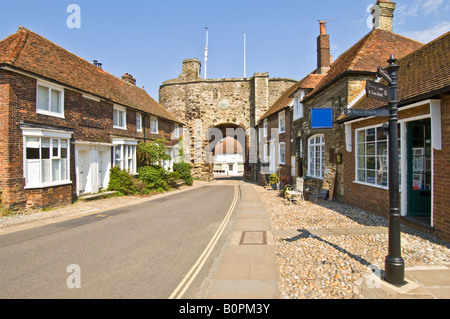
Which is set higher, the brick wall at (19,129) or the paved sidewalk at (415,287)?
the brick wall at (19,129)

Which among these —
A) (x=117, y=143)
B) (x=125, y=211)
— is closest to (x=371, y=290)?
(x=125, y=211)

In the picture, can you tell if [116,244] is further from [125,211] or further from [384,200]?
[384,200]

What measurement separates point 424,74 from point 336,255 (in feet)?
19.2

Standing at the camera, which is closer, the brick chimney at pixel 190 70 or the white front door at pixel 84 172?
the white front door at pixel 84 172

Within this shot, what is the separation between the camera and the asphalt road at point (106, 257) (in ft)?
13.2

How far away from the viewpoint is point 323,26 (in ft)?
54.5

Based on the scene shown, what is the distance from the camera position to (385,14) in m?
13.1

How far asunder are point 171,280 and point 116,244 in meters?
2.70

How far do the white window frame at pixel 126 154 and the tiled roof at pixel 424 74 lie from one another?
1258 cm

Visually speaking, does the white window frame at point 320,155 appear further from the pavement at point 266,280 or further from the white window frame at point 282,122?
the pavement at point 266,280

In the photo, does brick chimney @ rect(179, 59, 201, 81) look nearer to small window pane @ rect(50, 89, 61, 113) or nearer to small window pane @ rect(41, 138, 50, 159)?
small window pane @ rect(50, 89, 61, 113)

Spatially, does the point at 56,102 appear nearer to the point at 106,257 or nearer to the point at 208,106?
the point at 106,257

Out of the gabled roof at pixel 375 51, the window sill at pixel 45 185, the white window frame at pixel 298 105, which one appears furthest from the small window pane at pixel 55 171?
the white window frame at pixel 298 105

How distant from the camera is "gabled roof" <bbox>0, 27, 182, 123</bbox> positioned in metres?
10.5
